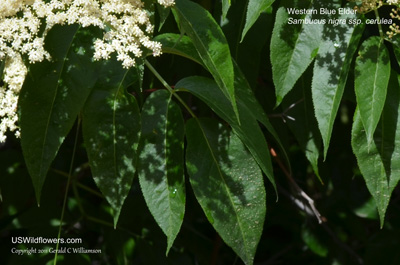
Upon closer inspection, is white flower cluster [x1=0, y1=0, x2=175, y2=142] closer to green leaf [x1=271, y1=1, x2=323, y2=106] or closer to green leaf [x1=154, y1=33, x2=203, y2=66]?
green leaf [x1=154, y1=33, x2=203, y2=66]

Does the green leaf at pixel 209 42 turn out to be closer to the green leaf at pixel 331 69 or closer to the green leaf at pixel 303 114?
the green leaf at pixel 331 69

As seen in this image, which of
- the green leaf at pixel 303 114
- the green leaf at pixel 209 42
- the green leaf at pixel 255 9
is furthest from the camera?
the green leaf at pixel 303 114

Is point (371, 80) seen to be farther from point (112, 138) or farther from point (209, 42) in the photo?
point (112, 138)

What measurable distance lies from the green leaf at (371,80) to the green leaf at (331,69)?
0.10 feet

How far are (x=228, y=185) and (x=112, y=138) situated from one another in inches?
10.4

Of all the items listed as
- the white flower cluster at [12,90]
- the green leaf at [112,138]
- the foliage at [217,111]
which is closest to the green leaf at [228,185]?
the foliage at [217,111]

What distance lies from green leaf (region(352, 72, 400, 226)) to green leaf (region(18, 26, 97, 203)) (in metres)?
0.58

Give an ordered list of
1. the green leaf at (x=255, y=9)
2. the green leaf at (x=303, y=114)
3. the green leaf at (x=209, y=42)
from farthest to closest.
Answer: the green leaf at (x=303, y=114) → the green leaf at (x=255, y=9) → the green leaf at (x=209, y=42)

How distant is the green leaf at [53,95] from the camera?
1200 millimetres

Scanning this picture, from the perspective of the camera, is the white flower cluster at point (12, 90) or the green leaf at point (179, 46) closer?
the white flower cluster at point (12, 90)

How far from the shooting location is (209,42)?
45.9 inches

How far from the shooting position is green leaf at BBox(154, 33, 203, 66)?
131 cm

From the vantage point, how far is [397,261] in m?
1.99

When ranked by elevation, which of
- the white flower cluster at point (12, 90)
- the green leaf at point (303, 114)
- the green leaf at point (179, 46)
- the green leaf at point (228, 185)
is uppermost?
the green leaf at point (179, 46)
